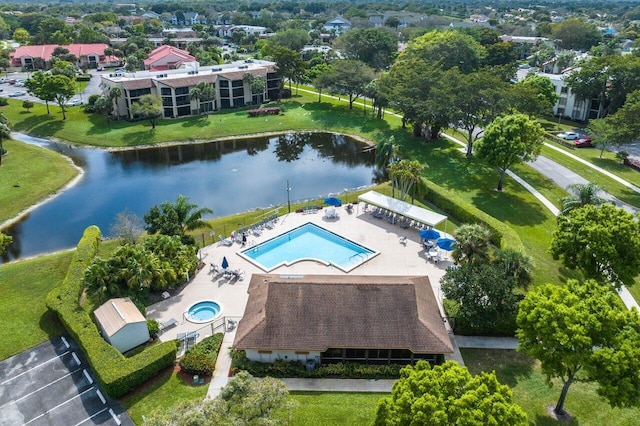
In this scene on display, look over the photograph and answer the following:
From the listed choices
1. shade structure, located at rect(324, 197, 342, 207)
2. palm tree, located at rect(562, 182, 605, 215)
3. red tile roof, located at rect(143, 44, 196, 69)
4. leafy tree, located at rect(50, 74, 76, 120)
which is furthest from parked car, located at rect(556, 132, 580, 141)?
red tile roof, located at rect(143, 44, 196, 69)

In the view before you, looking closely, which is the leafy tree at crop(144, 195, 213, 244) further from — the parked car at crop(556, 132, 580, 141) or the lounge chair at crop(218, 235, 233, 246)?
the parked car at crop(556, 132, 580, 141)

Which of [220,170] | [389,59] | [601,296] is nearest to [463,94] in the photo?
[220,170]

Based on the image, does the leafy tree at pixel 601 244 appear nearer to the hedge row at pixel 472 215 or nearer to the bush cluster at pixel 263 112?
the hedge row at pixel 472 215

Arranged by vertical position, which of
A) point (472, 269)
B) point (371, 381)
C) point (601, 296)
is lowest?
point (371, 381)

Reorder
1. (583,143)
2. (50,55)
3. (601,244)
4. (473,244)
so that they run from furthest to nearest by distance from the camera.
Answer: (50,55)
(583,143)
(473,244)
(601,244)

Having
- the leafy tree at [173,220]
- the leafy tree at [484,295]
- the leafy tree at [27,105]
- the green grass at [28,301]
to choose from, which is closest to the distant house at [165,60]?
the leafy tree at [27,105]

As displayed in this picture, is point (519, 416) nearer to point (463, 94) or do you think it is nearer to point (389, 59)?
point (463, 94)

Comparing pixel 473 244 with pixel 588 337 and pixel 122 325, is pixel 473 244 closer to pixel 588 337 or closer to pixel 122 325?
pixel 588 337

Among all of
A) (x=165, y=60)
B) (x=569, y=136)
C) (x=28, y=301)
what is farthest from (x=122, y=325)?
(x=165, y=60)
